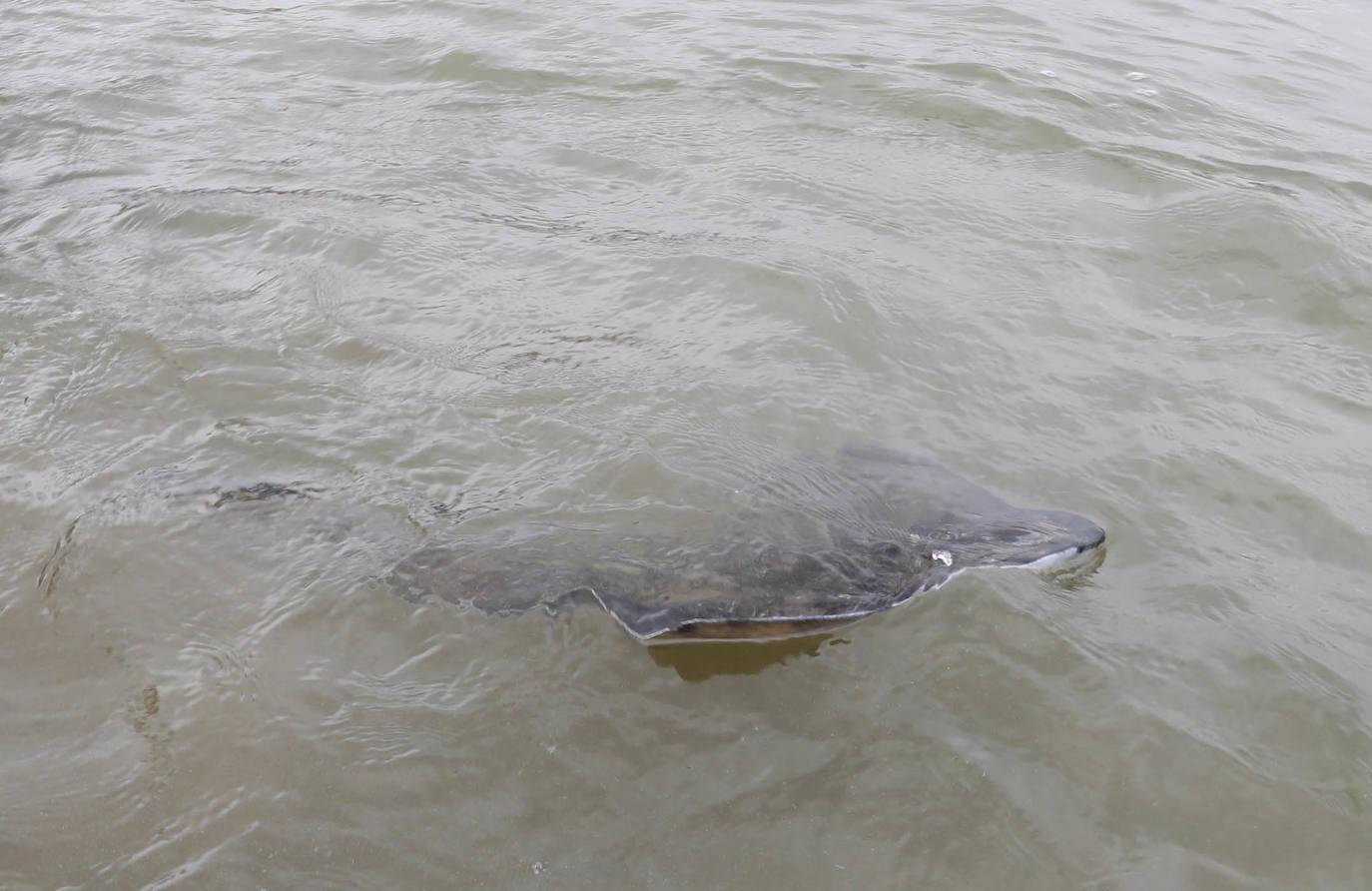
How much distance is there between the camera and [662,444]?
416cm

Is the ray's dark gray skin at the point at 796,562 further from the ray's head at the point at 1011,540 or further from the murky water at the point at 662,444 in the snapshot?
the murky water at the point at 662,444

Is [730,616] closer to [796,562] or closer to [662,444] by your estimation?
[796,562]

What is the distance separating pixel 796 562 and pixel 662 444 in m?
1.15

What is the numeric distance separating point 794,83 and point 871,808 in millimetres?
6343

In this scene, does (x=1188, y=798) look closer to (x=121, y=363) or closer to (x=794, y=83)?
(x=121, y=363)

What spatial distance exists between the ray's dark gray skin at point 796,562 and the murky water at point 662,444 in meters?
0.15

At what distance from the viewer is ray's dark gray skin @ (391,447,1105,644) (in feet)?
9.73

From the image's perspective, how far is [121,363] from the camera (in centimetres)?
451

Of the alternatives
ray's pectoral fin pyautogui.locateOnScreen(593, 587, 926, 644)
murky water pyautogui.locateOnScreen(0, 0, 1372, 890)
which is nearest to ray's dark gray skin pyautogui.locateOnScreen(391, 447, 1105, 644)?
ray's pectoral fin pyautogui.locateOnScreen(593, 587, 926, 644)

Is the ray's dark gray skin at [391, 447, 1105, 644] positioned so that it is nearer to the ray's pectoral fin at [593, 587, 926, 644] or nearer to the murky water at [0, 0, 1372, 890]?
the ray's pectoral fin at [593, 587, 926, 644]

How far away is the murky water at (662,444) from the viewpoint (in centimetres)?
275

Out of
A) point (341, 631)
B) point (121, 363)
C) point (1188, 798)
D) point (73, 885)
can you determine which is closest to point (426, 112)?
point (121, 363)

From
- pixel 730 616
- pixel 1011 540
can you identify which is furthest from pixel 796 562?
pixel 1011 540

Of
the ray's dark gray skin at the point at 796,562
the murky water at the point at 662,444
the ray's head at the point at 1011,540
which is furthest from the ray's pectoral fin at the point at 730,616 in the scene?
the ray's head at the point at 1011,540
